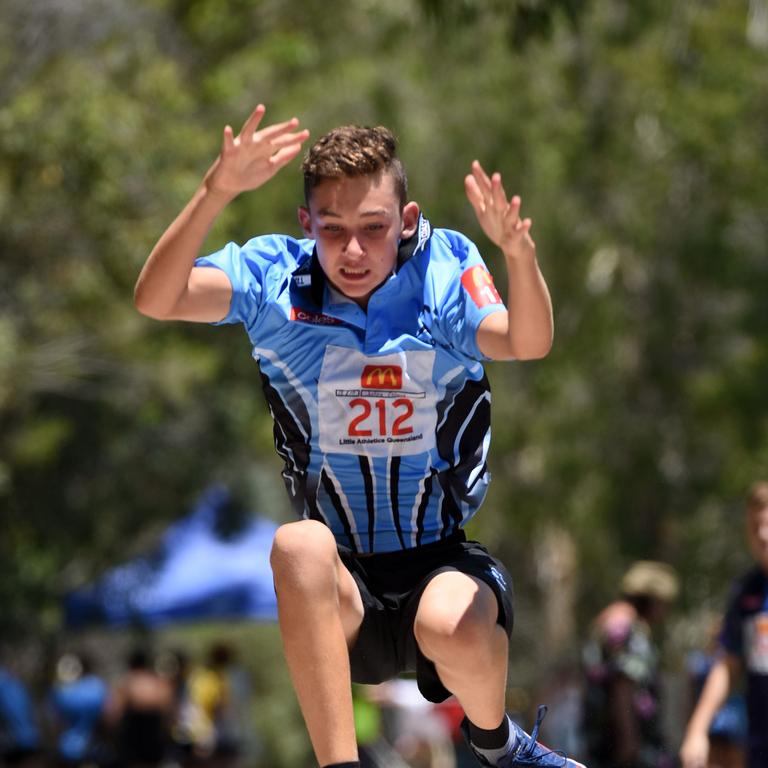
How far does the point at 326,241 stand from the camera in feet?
16.1

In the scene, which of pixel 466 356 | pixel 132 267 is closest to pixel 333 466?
pixel 466 356

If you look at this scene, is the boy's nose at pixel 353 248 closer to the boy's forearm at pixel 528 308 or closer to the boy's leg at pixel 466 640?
the boy's forearm at pixel 528 308

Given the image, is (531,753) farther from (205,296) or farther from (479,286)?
(205,296)

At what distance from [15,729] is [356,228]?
9.94 m

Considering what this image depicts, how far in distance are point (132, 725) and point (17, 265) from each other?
408 cm

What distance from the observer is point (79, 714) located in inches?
609

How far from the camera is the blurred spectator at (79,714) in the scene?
50.5ft

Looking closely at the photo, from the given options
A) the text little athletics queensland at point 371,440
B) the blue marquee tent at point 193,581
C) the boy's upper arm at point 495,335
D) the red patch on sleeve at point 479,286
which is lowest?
the blue marquee tent at point 193,581

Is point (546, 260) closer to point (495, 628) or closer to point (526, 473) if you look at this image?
point (526, 473)

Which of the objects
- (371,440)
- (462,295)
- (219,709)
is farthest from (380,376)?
(219,709)

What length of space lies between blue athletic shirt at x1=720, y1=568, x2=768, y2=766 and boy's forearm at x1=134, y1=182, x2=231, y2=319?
3.86 metres

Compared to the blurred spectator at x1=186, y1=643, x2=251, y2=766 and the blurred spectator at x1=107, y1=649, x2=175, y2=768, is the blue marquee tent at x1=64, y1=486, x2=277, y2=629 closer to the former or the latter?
the blurred spectator at x1=186, y1=643, x2=251, y2=766

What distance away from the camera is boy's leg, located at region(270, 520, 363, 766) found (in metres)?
4.56

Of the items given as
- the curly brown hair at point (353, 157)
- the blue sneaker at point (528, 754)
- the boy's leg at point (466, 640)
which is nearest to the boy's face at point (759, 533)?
the blue sneaker at point (528, 754)
